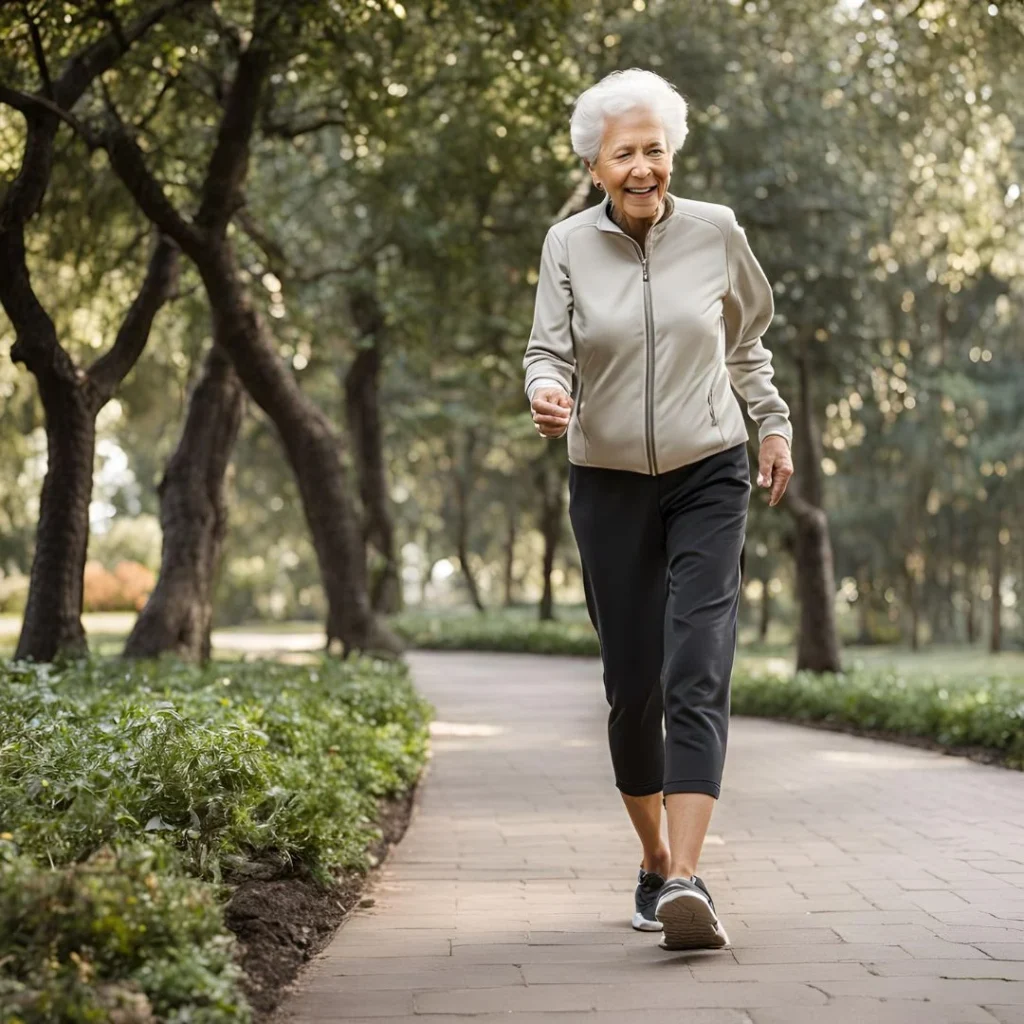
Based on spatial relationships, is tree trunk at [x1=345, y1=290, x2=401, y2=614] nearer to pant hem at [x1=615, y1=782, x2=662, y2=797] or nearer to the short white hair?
the short white hair

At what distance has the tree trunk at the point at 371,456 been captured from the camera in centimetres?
2497

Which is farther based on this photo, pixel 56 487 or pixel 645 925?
pixel 56 487

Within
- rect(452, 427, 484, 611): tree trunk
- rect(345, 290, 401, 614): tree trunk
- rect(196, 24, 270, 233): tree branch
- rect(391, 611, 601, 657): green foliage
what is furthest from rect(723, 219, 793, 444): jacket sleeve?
rect(452, 427, 484, 611): tree trunk

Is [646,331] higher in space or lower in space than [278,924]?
higher

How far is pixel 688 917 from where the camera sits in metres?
3.65

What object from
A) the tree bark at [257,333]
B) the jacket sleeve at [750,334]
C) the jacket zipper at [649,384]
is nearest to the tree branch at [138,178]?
the tree bark at [257,333]

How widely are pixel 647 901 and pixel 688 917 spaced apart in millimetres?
551

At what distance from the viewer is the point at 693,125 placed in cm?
1424

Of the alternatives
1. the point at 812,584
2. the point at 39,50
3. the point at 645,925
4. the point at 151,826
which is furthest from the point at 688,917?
the point at 812,584

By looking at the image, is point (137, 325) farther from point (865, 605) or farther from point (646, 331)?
point (865, 605)

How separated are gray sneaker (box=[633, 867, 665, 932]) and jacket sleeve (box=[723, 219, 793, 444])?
51.3 inches

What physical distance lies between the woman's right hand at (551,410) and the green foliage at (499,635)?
2182cm

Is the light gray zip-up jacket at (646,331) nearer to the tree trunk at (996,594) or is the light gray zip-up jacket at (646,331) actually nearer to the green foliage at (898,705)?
the green foliage at (898,705)

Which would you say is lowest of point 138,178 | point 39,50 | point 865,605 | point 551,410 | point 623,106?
point 865,605
